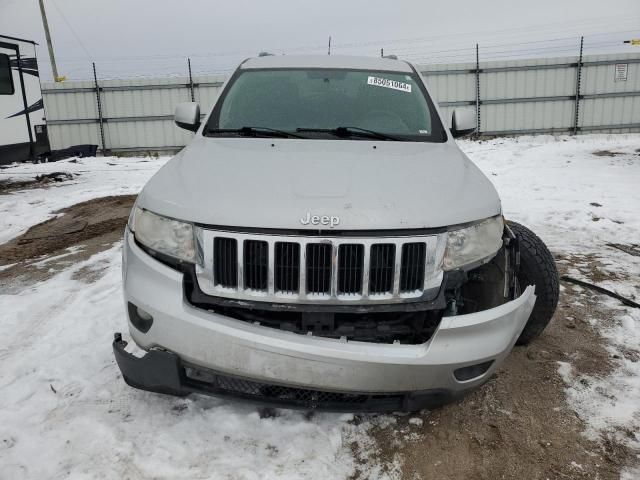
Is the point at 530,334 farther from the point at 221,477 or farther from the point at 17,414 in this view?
the point at 17,414

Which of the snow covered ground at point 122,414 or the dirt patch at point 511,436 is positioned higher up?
the snow covered ground at point 122,414

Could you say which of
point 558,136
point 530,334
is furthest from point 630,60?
point 530,334

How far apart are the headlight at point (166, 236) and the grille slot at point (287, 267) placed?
1.19 ft

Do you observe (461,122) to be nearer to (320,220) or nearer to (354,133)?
(354,133)

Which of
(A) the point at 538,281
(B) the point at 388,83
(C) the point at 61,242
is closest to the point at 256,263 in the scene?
(A) the point at 538,281

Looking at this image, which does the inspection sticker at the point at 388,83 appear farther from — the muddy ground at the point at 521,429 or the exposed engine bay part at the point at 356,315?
the muddy ground at the point at 521,429

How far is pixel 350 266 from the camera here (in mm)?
2010

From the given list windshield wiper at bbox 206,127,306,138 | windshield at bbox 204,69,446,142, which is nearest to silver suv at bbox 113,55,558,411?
windshield wiper at bbox 206,127,306,138

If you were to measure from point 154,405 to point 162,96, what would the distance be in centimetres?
1680

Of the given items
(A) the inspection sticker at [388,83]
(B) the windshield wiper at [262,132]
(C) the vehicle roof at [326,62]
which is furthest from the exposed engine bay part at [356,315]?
(C) the vehicle roof at [326,62]

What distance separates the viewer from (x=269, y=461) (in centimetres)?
211

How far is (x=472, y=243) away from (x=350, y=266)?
56cm

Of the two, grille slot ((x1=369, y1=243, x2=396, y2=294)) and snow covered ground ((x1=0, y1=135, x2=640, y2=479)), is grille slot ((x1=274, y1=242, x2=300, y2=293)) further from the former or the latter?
snow covered ground ((x1=0, y1=135, x2=640, y2=479))

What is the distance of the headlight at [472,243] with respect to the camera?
6.94 feet
